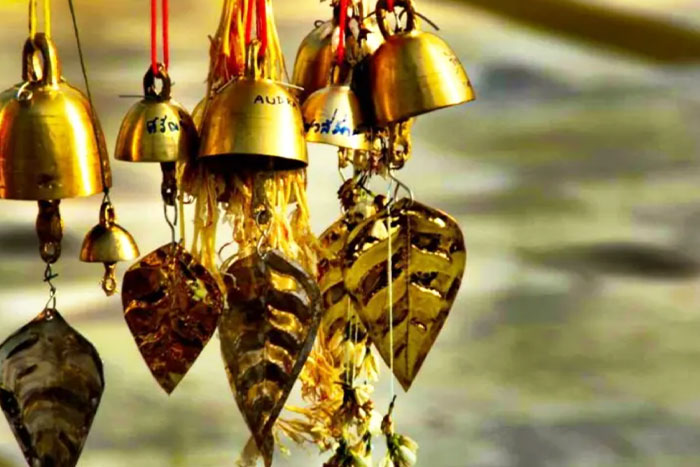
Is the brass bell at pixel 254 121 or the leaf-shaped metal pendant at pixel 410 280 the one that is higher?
the brass bell at pixel 254 121

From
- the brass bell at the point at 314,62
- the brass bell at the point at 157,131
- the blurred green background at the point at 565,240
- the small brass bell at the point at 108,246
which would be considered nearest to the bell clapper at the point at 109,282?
the small brass bell at the point at 108,246

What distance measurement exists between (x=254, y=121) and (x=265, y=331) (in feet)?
0.49

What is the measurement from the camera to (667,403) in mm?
1340

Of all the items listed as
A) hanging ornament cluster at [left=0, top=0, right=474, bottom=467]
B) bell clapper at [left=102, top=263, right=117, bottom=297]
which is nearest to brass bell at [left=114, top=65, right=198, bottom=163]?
hanging ornament cluster at [left=0, top=0, right=474, bottom=467]

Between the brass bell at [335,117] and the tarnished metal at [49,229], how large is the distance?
190mm

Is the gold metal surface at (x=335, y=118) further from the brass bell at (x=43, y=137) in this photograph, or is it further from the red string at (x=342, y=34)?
the brass bell at (x=43, y=137)

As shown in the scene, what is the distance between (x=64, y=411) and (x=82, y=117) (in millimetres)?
209

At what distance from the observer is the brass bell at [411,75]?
73 centimetres

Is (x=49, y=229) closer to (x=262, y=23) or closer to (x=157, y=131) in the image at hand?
(x=157, y=131)

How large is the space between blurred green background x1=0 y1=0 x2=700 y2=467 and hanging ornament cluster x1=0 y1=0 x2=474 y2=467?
0.47 metres

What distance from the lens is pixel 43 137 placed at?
692mm

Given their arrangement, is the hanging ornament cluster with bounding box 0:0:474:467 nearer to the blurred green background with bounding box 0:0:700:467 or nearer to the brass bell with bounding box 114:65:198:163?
the brass bell with bounding box 114:65:198:163

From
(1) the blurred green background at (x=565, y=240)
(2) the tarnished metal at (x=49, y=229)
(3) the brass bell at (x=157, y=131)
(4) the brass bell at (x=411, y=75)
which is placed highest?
(4) the brass bell at (x=411, y=75)

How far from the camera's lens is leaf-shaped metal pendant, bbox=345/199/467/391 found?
786 mm
